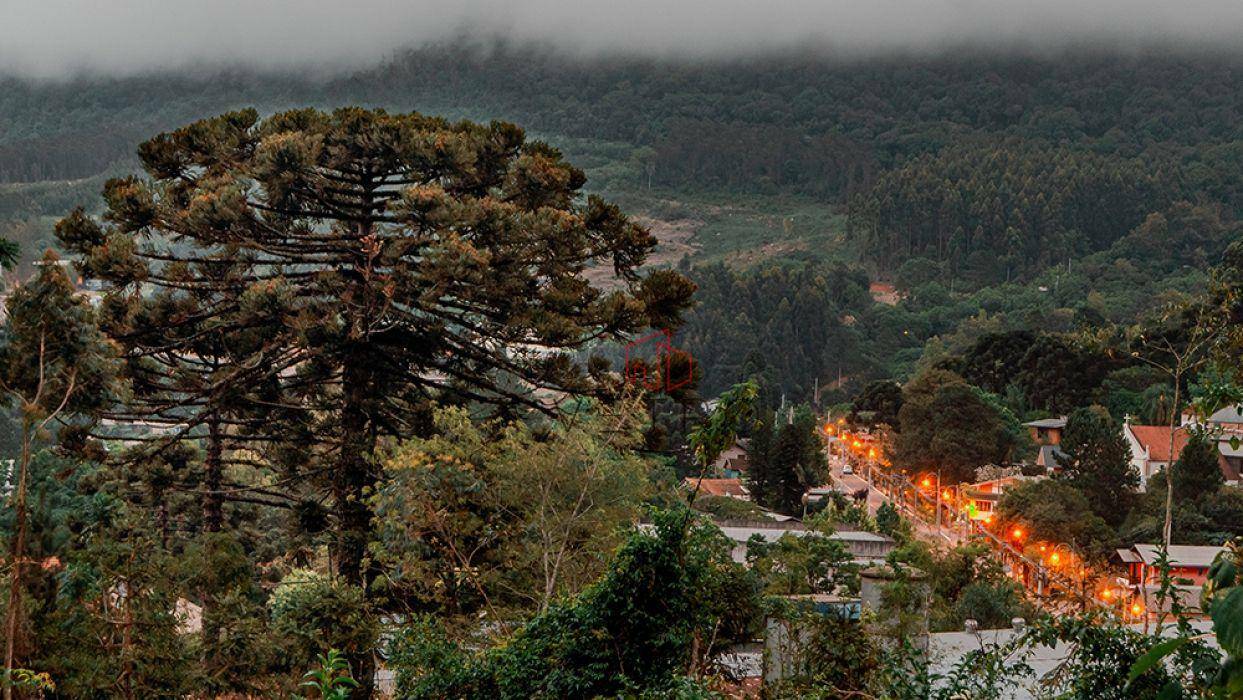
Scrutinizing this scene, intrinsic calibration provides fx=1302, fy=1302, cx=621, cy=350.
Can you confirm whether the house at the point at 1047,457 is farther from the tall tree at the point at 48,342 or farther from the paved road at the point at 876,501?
the tall tree at the point at 48,342

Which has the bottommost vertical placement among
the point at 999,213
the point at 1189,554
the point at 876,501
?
the point at 876,501

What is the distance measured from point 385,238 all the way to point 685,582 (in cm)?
973

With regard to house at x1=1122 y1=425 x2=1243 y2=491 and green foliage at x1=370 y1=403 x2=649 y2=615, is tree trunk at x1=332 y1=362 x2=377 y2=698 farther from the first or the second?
house at x1=1122 y1=425 x2=1243 y2=491

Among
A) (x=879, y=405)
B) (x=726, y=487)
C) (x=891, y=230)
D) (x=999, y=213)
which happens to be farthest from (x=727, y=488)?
(x=999, y=213)

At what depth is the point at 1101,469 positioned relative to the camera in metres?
41.0

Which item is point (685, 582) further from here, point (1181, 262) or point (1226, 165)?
point (1226, 165)

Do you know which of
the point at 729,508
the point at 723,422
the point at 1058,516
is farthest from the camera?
→ the point at 729,508

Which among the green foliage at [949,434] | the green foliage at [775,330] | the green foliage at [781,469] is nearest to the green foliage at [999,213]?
the green foliage at [775,330]

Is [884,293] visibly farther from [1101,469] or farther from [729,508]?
[729,508]

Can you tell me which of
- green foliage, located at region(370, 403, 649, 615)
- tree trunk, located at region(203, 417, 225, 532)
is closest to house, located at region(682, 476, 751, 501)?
tree trunk, located at region(203, 417, 225, 532)

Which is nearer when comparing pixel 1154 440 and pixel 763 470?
pixel 763 470

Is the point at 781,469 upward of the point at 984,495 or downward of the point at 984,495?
downward

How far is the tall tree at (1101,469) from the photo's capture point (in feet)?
133

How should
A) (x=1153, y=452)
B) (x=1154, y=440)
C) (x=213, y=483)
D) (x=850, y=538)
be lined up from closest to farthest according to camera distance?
1. (x=213, y=483)
2. (x=850, y=538)
3. (x=1153, y=452)
4. (x=1154, y=440)
